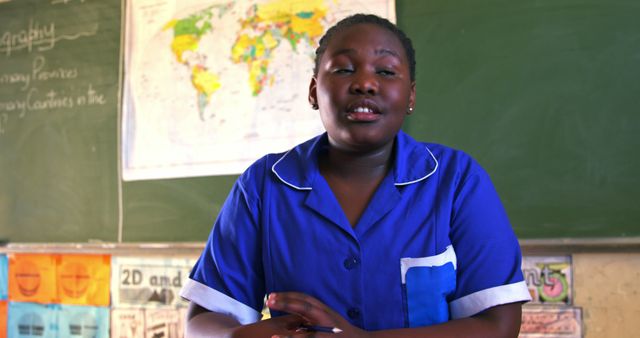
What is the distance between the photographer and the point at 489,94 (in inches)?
80.7

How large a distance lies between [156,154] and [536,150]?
1.54 meters

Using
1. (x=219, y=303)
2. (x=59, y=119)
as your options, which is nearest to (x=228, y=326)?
(x=219, y=303)

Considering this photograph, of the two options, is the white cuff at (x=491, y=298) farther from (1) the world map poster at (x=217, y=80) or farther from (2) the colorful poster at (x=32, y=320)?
(2) the colorful poster at (x=32, y=320)

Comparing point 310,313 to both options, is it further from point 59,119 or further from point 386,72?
point 59,119

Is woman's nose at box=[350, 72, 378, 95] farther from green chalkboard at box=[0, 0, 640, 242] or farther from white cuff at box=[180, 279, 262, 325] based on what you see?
green chalkboard at box=[0, 0, 640, 242]

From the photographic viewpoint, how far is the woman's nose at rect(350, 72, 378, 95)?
3.07ft

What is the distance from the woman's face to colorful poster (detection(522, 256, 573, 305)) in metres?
1.22

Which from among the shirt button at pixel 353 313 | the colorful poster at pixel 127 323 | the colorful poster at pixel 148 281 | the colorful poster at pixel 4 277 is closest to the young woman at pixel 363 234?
the shirt button at pixel 353 313

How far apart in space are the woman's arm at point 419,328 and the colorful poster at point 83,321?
6.94 feet

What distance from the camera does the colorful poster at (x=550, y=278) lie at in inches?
77.0

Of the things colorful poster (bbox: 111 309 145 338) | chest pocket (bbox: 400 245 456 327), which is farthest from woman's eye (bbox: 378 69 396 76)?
colorful poster (bbox: 111 309 145 338)

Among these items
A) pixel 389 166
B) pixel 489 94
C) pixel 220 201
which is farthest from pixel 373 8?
pixel 389 166

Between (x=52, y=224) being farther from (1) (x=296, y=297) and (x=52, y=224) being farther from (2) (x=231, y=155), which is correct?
(1) (x=296, y=297)

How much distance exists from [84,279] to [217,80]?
1079 millimetres
